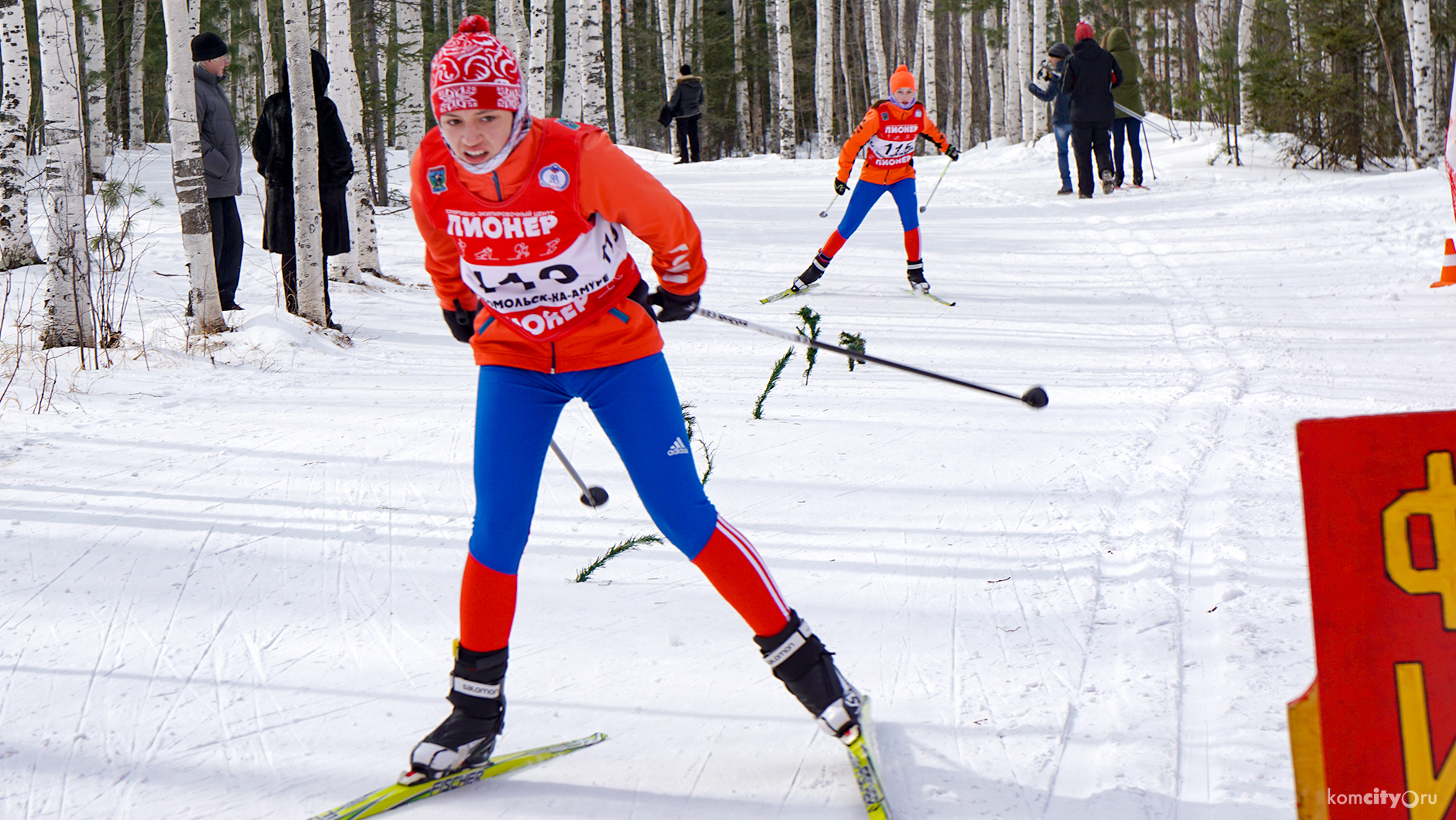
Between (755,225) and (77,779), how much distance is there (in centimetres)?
1033

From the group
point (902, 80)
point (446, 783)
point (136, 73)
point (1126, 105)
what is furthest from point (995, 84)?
point (446, 783)

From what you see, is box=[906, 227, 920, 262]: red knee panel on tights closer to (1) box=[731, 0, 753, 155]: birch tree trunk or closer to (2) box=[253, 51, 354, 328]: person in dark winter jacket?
(2) box=[253, 51, 354, 328]: person in dark winter jacket

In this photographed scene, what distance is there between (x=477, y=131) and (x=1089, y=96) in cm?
1153

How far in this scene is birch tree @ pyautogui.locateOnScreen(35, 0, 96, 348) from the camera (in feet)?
20.0

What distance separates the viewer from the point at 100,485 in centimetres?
453

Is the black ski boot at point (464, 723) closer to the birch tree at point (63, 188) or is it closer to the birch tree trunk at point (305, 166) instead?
the birch tree at point (63, 188)

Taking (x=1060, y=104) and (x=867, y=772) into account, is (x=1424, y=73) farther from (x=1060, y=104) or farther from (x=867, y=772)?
(x=867, y=772)

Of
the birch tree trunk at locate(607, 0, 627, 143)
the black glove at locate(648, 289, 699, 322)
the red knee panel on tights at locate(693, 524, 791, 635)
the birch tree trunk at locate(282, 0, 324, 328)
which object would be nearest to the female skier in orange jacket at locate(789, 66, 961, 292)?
the birch tree trunk at locate(282, 0, 324, 328)

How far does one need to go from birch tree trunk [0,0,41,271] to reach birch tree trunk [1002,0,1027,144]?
16671 mm

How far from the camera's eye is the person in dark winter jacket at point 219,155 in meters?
7.21

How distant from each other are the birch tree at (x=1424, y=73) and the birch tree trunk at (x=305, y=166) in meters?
11.1

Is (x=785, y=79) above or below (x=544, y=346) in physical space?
above

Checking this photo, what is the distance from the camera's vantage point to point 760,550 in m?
3.90

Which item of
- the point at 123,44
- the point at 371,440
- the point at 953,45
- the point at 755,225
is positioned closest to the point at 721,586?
the point at 371,440
